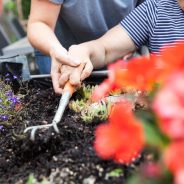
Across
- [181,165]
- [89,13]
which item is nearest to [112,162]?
[181,165]

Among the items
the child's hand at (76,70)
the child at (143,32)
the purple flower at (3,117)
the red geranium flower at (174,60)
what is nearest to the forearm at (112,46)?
the child at (143,32)

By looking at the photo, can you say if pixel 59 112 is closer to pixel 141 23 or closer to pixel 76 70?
pixel 76 70

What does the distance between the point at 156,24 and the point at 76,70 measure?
1.30ft

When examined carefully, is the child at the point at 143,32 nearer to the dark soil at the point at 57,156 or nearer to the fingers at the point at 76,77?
the fingers at the point at 76,77

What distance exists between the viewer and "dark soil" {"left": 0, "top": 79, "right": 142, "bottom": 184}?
766mm

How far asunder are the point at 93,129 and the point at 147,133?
0.53 m

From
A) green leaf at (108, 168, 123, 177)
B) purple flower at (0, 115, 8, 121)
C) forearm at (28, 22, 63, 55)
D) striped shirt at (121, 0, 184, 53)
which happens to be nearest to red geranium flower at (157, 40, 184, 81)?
green leaf at (108, 168, 123, 177)

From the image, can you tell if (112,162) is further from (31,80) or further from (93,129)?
(31,80)

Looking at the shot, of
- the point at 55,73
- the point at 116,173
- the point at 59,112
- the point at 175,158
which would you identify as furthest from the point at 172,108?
the point at 55,73

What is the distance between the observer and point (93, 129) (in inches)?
39.8

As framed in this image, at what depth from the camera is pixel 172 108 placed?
45cm

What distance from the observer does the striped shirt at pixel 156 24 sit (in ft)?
4.83

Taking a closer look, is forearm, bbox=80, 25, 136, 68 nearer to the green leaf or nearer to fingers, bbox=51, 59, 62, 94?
fingers, bbox=51, 59, 62, 94

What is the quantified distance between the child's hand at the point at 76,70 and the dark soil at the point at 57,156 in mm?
106
